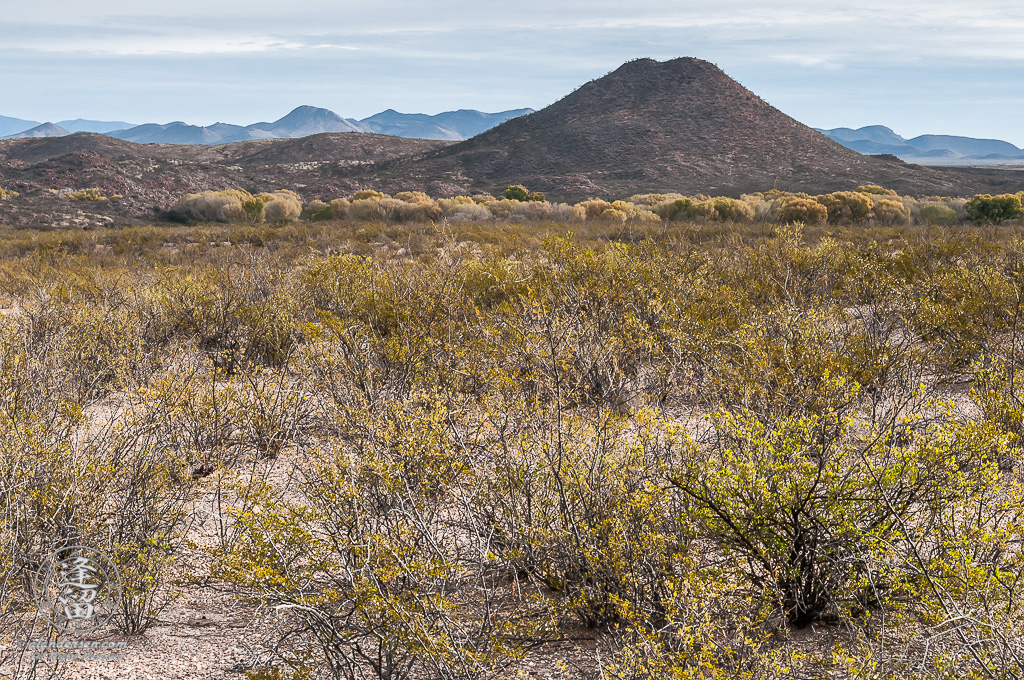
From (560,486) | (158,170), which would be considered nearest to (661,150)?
(158,170)

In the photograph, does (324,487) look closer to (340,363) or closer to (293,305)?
(340,363)

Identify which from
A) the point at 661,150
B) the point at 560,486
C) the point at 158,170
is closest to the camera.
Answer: the point at 560,486

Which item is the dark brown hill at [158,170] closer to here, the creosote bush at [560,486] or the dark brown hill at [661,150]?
the dark brown hill at [661,150]

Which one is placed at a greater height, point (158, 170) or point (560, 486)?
point (158, 170)

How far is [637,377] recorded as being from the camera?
21.5 feet

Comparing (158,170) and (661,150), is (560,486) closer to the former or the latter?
(158,170)

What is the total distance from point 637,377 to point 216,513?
158 inches

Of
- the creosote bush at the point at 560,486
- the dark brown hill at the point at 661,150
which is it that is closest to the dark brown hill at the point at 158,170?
the dark brown hill at the point at 661,150

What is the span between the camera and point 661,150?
209 feet

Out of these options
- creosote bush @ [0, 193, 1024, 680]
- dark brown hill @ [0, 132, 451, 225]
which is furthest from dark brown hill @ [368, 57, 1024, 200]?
creosote bush @ [0, 193, 1024, 680]

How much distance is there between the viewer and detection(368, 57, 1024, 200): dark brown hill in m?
55.9

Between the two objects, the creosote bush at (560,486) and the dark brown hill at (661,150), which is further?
the dark brown hill at (661,150)

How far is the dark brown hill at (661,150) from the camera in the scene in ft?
184

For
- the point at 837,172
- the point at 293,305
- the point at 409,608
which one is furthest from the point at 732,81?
the point at 409,608
